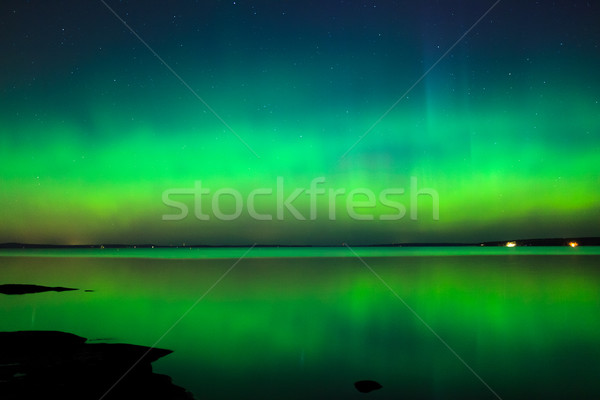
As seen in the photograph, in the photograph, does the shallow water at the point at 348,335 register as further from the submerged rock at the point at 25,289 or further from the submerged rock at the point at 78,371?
the submerged rock at the point at 25,289

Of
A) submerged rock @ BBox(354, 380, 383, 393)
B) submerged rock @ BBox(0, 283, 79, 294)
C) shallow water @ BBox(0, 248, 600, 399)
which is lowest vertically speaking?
submerged rock @ BBox(354, 380, 383, 393)

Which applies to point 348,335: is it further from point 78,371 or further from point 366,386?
point 78,371

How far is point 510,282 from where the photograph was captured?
35969mm

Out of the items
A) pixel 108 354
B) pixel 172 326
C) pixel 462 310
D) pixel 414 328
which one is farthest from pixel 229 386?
pixel 462 310

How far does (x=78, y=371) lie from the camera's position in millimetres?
10367

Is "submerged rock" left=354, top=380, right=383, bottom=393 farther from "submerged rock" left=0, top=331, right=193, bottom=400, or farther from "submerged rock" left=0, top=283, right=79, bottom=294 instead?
"submerged rock" left=0, top=283, right=79, bottom=294

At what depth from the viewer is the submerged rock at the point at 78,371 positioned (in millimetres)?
9023

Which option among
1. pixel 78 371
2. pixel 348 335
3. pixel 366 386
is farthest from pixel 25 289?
pixel 366 386

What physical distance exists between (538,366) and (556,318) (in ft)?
28.1

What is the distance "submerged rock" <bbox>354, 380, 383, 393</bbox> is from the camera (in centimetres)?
1032

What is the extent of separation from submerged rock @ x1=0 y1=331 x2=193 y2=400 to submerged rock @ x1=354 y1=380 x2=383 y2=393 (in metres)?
3.70

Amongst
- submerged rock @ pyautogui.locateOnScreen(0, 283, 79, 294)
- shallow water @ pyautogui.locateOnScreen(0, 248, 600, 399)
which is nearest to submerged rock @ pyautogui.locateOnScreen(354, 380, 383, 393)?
shallow water @ pyautogui.locateOnScreen(0, 248, 600, 399)

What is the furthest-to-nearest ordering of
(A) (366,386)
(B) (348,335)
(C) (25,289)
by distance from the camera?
(C) (25,289) < (B) (348,335) < (A) (366,386)

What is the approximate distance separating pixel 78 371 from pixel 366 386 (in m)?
6.44
